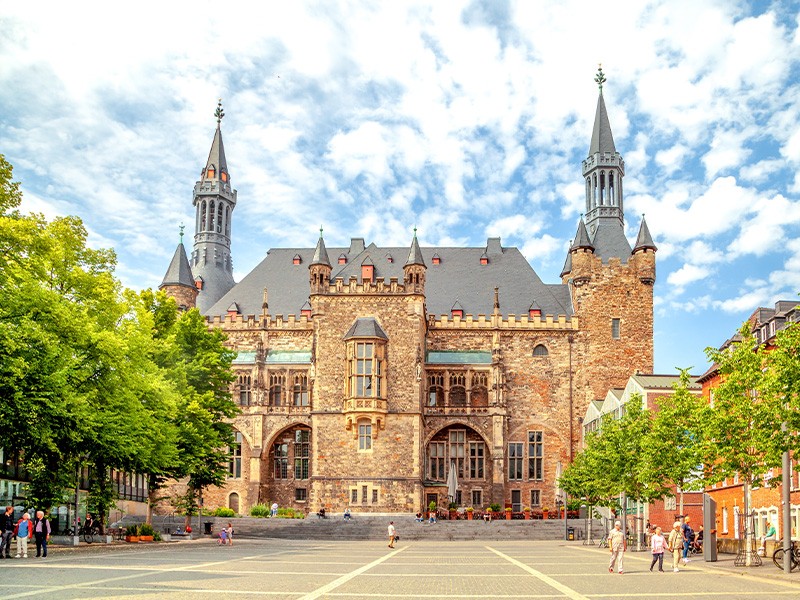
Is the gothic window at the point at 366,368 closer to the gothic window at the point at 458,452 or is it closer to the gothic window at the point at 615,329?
the gothic window at the point at 458,452

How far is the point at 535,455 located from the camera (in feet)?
231

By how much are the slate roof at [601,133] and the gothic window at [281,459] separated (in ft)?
114

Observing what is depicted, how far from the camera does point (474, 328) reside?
72062 millimetres

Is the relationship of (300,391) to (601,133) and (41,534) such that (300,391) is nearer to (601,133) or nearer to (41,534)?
(601,133)

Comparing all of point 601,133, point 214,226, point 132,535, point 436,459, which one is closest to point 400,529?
point 436,459

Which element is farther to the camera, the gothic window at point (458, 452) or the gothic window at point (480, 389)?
the gothic window at point (480, 389)

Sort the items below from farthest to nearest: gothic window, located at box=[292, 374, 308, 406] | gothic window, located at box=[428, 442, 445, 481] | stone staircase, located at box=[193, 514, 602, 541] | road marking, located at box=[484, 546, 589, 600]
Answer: gothic window, located at box=[292, 374, 308, 406] → gothic window, located at box=[428, 442, 445, 481] → stone staircase, located at box=[193, 514, 602, 541] → road marking, located at box=[484, 546, 589, 600]

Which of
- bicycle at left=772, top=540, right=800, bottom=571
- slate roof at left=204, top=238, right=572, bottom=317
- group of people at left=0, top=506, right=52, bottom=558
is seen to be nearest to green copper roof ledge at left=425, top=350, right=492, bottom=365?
slate roof at left=204, top=238, right=572, bottom=317

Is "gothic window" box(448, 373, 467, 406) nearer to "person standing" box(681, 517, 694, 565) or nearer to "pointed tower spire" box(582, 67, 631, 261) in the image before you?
"pointed tower spire" box(582, 67, 631, 261)

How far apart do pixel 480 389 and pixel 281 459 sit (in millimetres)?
15584

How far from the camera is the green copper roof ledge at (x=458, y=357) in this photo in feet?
233

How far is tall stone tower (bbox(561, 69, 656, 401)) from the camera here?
7088 centimetres

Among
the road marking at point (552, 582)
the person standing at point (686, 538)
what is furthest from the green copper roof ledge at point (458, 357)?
the road marking at point (552, 582)

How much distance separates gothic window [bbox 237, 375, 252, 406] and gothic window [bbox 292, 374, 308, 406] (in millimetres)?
3389
